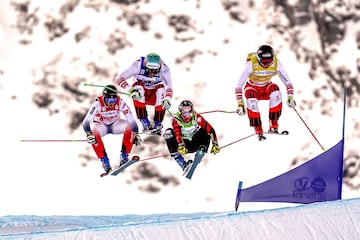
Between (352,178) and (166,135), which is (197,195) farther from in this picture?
(352,178)

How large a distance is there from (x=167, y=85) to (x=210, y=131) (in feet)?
0.66

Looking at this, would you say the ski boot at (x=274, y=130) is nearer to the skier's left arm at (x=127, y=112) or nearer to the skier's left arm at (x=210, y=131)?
the skier's left arm at (x=210, y=131)

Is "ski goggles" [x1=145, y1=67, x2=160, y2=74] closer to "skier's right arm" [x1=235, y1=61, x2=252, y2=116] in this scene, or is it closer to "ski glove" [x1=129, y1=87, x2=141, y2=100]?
"ski glove" [x1=129, y1=87, x2=141, y2=100]

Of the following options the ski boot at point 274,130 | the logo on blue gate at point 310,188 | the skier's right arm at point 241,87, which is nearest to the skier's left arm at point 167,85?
the skier's right arm at point 241,87

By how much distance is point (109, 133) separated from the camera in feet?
6.68

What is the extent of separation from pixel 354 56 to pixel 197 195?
0.70 metres

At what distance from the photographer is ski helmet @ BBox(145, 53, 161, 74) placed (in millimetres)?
2035

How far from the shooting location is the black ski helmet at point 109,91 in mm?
2016

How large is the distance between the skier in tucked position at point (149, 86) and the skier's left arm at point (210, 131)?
0.11 m

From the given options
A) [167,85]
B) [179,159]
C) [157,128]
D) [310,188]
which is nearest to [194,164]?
[179,159]

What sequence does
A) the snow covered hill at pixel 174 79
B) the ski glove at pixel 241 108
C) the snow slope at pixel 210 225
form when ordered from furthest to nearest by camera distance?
the ski glove at pixel 241 108 → the snow covered hill at pixel 174 79 → the snow slope at pixel 210 225

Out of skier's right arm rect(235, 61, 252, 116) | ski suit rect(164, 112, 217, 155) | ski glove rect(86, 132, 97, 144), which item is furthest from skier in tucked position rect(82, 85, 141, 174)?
skier's right arm rect(235, 61, 252, 116)

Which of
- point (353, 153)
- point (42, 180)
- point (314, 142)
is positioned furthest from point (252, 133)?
point (42, 180)

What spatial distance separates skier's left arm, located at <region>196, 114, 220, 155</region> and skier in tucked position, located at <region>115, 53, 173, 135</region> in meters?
0.11
